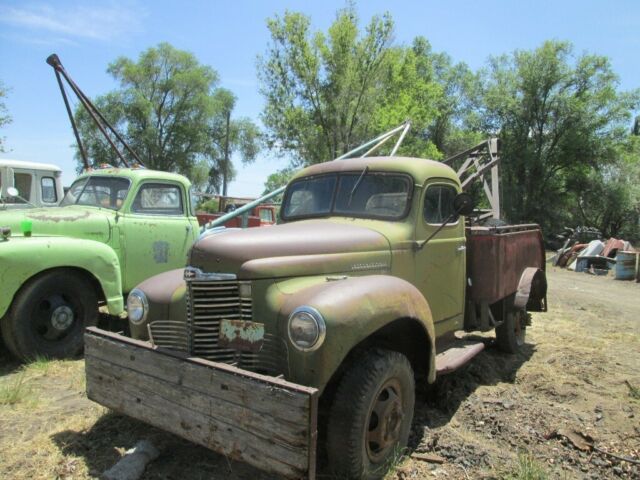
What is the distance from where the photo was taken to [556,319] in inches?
307

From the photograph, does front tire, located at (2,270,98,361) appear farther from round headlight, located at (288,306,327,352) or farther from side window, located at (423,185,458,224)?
side window, located at (423,185,458,224)

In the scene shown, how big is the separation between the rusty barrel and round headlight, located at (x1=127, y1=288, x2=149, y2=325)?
13.4 m

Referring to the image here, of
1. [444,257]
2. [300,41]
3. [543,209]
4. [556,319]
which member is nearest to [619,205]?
[543,209]

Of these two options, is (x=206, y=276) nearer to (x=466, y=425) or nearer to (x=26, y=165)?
(x=466, y=425)

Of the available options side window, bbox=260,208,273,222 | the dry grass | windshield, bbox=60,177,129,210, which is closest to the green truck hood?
windshield, bbox=60,177,129,210

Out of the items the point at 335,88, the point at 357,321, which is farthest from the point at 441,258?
the point at 335,88

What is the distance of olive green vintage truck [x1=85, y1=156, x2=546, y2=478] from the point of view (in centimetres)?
260

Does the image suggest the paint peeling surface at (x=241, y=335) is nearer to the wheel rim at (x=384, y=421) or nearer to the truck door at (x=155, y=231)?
the wheel rim at (x=384, y=421)

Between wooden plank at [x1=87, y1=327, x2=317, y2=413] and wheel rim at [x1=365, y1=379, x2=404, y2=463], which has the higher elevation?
wooden plank at [x1=87, y1=327, x2=317, y2=413]

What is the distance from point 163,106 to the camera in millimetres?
35125

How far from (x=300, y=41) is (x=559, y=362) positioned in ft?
62.4

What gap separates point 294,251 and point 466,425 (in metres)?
1.89

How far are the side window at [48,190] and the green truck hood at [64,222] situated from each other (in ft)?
9.01

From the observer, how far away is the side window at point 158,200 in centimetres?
630
